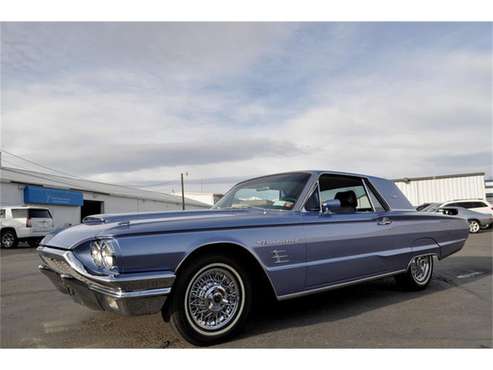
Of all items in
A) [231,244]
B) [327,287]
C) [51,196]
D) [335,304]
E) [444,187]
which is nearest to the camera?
[231,244]

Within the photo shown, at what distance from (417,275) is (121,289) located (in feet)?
13.7

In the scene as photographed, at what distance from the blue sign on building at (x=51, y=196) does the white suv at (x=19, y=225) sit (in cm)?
913

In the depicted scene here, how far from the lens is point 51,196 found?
26578 millimetres

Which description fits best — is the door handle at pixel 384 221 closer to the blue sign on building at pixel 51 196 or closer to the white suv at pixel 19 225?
the white suv at pixel 19 225

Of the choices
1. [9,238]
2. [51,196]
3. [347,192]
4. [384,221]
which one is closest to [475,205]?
[384,221]

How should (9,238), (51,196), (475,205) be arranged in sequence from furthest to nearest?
(51,196)
(475,205)
(9,238)

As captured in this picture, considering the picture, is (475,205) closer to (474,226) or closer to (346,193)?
(474,226)

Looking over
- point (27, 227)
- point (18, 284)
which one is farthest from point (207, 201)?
point (18, 284)

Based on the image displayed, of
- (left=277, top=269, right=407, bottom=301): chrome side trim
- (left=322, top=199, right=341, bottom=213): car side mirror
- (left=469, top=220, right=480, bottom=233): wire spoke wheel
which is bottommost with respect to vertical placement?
(left=469, top=220, right=480, bottom=233): wire spoke wheel

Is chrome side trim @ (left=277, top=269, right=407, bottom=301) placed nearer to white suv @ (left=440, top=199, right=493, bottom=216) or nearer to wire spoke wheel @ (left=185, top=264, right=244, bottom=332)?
wire spoke wheel @ (left=185, top=264, right=244, bottom=332)

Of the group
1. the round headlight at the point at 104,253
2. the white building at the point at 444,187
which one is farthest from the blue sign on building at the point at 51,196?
the round headlight at the point at 104,253

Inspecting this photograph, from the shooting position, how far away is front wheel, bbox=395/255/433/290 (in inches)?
211

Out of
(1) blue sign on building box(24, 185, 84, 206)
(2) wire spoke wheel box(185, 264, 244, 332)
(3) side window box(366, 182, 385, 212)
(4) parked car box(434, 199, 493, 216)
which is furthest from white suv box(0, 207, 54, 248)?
(4) parked car box(434, 199, 493, 216)

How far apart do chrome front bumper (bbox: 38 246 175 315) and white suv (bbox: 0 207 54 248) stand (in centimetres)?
1512
